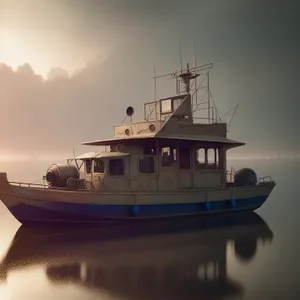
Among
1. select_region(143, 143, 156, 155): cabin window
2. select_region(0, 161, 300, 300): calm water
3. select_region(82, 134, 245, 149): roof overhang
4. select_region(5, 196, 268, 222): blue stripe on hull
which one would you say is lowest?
select_region(0, 161, 300, 300): calm water

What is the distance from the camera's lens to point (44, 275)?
41.5 ft

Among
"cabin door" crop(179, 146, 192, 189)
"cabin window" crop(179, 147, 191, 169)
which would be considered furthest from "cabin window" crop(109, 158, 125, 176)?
"cabin window" crop(179, 147, 191, 169)

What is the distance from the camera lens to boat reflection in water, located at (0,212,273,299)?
37.7 ft

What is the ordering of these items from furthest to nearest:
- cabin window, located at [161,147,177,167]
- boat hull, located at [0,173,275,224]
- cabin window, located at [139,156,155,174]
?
1. cabin window, located at [161,147,177,167]
2. cabin window, located at [139,156,155,174]
3. boat hull, located at [0,173,275,224]

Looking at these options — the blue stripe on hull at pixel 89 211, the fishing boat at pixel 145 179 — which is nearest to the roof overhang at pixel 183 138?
the fishing boat at pixel 145 179

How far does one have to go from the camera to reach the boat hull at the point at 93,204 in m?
17.2

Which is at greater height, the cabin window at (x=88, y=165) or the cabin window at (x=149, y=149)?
the cabin window at (x=149, y=149)

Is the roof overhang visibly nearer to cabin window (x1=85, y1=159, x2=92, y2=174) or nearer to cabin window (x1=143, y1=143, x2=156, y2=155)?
cabin window (x1=143, y1=143, x2=156, y2=155)

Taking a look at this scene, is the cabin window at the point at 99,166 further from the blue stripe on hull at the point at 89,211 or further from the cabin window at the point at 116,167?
the blue stripe on hull at the point at 89,211

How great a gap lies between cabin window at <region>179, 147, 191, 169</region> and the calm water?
318cm

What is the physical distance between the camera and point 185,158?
20297mm

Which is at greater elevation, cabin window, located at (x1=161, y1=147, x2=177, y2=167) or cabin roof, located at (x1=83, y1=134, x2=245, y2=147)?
cabin roof, located at (x1=83, y1=134, x2=245, y2=147)

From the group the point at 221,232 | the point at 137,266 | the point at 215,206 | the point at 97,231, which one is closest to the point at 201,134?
the point at 215,206

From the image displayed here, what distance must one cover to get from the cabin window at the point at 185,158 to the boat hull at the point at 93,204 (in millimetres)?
1521
